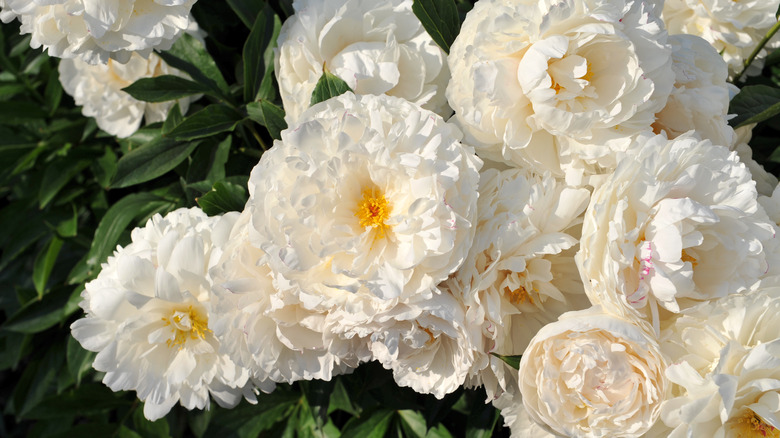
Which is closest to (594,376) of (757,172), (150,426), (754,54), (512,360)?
(512,360)

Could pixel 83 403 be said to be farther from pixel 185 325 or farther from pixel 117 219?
pixel 185 325

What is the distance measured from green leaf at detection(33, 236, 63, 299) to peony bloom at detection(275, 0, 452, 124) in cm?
86

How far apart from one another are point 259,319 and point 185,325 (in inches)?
7.8

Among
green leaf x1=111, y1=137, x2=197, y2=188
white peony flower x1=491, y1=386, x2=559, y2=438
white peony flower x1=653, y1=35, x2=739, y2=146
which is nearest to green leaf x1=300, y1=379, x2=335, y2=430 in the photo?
white peony flower x1=491, y1=386, x2=559, y2=438

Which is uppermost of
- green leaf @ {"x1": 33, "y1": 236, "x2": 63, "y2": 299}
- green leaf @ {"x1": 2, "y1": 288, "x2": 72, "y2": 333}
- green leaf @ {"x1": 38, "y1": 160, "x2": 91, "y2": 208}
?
green leaf @ {"x1": 38, "y1": 160, "x2": 91, "y2": 208}

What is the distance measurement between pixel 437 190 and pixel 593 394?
32 cm

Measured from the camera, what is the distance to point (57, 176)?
4.93 feet

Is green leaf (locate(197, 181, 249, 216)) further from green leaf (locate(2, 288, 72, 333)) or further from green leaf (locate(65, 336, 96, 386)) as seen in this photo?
green leaf (locate(2, 288, 72, 333))

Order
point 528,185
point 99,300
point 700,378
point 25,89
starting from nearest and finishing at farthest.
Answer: point 700,378 → point 528,185 → point 99,300 → point 25,89

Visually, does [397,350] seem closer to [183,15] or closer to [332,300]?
[332,300]

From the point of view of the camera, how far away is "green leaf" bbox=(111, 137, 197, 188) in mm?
1202

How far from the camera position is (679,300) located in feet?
2.63

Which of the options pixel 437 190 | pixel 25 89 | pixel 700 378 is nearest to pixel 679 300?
pixel 700 378

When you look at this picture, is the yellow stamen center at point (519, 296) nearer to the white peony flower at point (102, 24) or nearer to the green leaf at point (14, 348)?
the white peony flower at point (102, 24)
